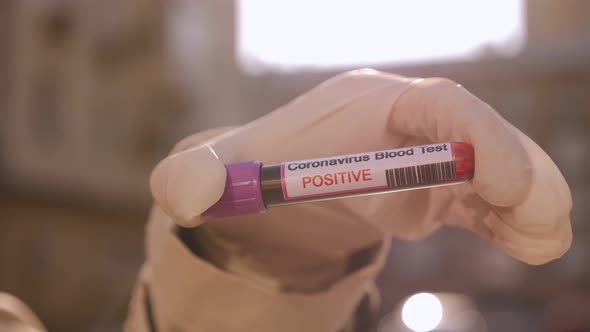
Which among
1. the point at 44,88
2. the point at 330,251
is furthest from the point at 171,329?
the point at 44,88

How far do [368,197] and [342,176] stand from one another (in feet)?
0.33

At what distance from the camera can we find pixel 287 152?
44cm

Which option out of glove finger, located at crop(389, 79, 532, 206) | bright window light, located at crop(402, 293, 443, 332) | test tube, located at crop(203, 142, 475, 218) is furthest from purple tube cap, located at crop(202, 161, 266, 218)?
bright window light, located at crop(402, 293, 443, 332)

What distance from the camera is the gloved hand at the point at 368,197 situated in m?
0.36

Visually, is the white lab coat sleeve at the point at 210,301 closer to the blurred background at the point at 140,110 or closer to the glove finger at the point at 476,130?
the glove finger at the point at 476,130

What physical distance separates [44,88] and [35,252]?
35.9 inches

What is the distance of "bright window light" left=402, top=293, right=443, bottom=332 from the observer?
1.38m

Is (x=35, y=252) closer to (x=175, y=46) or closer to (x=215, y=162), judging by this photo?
(x=175, y=46)

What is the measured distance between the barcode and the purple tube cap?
0.09 meters

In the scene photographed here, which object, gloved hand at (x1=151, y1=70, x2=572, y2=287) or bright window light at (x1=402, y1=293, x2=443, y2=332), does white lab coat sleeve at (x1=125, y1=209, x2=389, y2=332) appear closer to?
gloved hand at (x1=151, y1=70, x2=572, y2=287)

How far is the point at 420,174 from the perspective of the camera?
373 mm

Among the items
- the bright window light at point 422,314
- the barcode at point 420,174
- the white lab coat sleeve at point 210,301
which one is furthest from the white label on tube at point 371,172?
the bright window light at point 422,314

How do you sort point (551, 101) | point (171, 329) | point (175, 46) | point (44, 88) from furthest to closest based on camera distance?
point (175, 46), point (551, 101), point (44, 88), point (171, 329)

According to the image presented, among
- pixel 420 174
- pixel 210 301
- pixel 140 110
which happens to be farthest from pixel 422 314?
pixel 140 110
